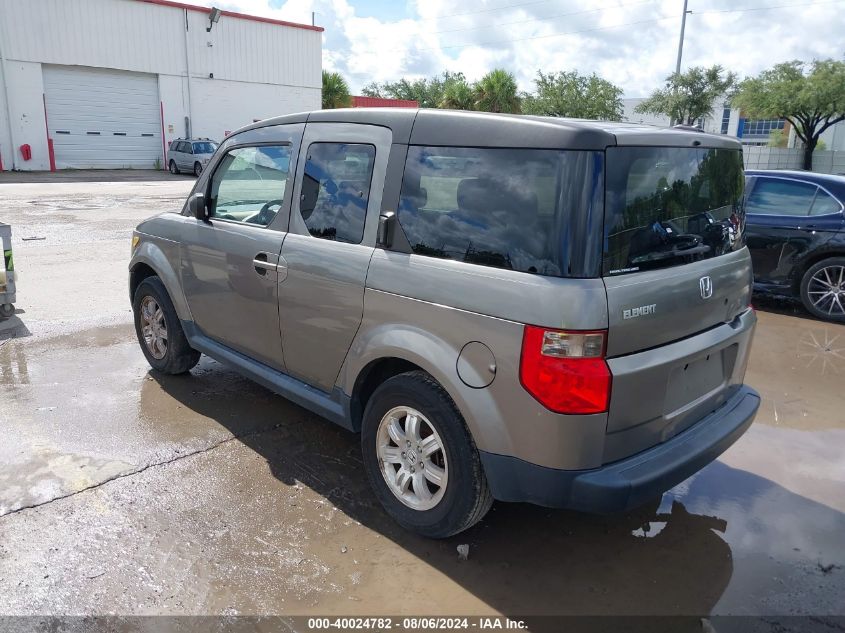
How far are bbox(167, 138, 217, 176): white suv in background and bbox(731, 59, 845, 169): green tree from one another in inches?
1219

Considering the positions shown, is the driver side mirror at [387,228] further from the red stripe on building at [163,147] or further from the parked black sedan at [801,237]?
the red stripe on building at [163,147]

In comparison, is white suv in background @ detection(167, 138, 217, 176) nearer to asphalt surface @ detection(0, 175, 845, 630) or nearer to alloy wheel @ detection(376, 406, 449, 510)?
asphalt surface @ detection(0, 175, 845, 630)

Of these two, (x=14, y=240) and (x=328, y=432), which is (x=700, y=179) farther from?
(x=14, y=240)

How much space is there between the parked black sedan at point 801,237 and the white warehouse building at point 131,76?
99.4ft

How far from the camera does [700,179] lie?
10.3 ft

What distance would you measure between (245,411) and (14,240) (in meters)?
8.94

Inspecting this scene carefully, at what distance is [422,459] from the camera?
10.2ft

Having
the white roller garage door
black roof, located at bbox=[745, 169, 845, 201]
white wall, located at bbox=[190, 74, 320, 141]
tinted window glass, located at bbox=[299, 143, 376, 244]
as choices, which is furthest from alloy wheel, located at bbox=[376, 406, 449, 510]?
white wall, located at bbox=[190, 74, 320, 141]

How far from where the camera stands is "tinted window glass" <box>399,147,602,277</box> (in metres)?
2.58

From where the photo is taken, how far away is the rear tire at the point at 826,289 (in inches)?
284

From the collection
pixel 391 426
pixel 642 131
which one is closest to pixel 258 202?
pixel 391 426

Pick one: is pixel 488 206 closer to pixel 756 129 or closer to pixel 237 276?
pixel 237 276

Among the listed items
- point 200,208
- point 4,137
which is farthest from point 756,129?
point 200,208

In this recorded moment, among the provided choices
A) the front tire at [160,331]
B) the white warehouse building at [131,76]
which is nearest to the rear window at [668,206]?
the front tire at [160,331]
